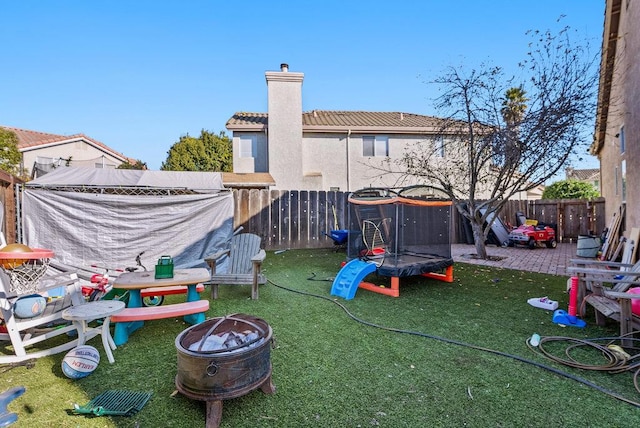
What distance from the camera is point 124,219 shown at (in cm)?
668

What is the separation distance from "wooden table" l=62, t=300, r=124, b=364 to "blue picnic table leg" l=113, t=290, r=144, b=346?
17cm

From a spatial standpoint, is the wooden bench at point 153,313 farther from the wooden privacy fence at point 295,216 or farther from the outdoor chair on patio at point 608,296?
the wooden privacy fence at point 295,216

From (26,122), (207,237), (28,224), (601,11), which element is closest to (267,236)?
(207,237)

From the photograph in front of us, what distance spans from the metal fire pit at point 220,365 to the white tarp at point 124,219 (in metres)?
4.85

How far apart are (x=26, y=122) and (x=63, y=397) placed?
23663 mm

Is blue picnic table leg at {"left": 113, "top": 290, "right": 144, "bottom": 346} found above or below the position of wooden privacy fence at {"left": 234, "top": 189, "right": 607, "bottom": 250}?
below

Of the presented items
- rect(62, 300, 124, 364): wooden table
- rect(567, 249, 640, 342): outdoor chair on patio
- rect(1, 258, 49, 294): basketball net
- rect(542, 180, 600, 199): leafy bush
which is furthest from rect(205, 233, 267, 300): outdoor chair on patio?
rect(542, 180, 600, 199): leafy bush

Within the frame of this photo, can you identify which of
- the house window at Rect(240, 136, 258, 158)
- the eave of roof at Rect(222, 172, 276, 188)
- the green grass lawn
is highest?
the house window at Rect(240, 136, 258, 158)

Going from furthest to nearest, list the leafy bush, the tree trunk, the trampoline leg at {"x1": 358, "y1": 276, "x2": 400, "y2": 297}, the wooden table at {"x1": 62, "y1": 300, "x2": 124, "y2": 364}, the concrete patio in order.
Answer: the leafy bush < the tree trunk < the concrete patio < the trampoline leg at {"x1": 358, "y1": 276, "x2": 400, "y2": 297} < the wooden table at {"x1": 62, "y1": 300, "x2": 124, "y2": 364}

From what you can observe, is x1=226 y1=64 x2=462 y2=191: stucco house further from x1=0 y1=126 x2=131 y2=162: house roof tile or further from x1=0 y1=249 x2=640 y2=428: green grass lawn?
x1=0 y1=249 x2=640 y2=428: green grass lawn

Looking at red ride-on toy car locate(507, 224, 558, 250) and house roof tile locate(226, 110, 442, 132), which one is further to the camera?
house roof tile locate(226, 110, 442, 132)

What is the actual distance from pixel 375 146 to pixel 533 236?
7973mm

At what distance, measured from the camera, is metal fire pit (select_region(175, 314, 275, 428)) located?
201cm

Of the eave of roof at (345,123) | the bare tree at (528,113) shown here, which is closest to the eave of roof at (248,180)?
the eave of roof at (345,123)
